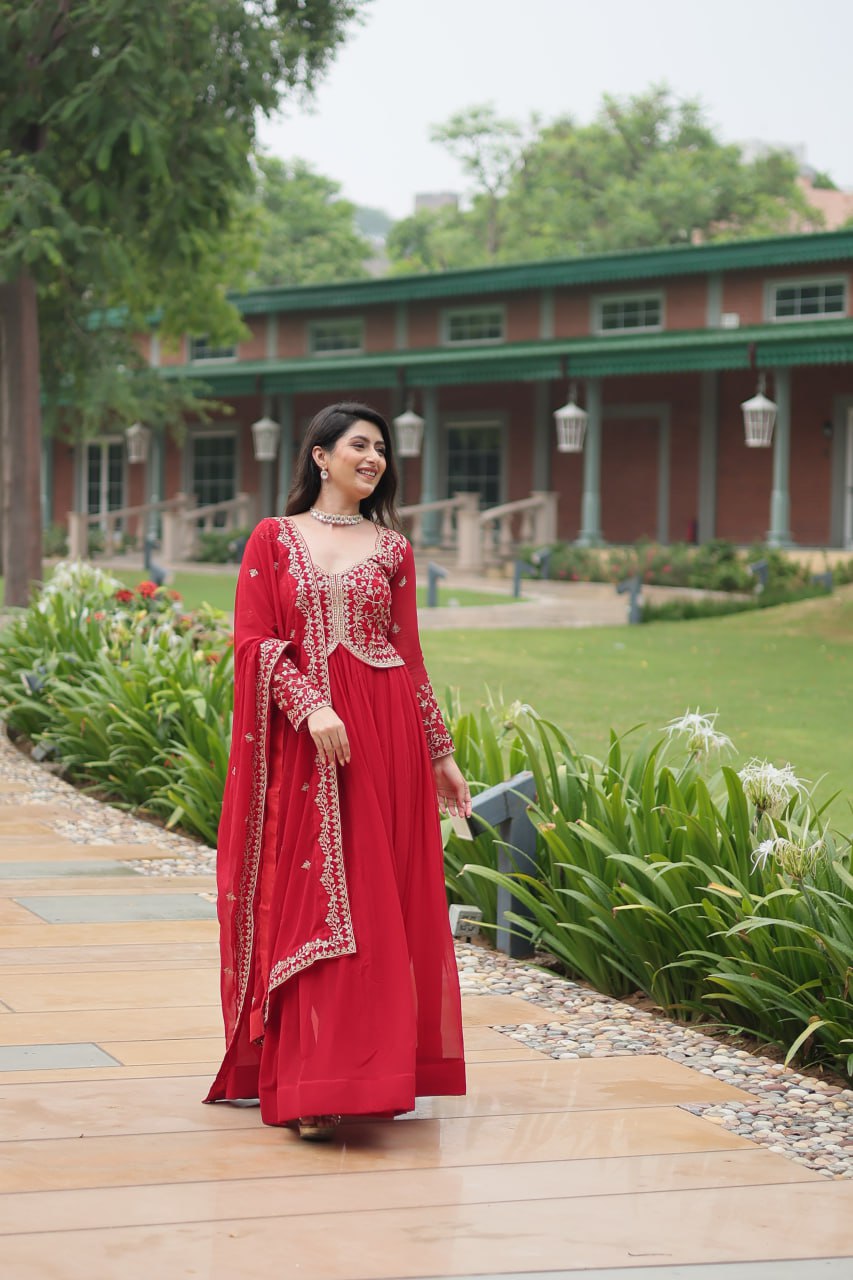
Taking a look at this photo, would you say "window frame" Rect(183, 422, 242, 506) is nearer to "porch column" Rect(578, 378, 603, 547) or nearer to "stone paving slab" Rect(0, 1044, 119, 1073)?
"porch column" Rect(578, 378, 603, 547)

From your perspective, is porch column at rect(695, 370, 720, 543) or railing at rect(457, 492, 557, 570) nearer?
railing at rect(457, 492, 557, 570)

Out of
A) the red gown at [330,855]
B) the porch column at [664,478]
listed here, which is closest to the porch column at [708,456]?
the porch column at [664,478]

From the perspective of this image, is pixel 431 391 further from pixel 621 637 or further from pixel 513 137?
pixel 513 137

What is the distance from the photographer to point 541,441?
29250 millimetres

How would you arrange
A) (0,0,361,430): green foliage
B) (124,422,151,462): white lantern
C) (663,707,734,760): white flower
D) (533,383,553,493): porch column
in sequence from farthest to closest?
(124,422,151,462): white lantern, (533,383,553,493): porch column, (0,0,361,430): green foliage, (663,707,734,760): white flower

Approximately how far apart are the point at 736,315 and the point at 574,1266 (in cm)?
2532

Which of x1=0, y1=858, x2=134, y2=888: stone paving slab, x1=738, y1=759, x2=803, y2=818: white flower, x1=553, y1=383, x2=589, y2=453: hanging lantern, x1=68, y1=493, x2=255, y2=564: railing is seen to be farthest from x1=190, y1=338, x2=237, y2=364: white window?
x1=738, y1=759, x2=803, y2=818: white flower

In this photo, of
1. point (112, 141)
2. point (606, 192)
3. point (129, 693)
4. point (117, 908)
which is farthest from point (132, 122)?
point (606, 192)

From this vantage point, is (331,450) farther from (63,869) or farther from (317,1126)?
(63,869)

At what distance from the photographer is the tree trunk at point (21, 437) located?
1677 cm

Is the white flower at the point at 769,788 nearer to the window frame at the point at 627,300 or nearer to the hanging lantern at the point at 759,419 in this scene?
the hanging lantern at the point at 759,419

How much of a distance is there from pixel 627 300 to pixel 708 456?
3.48 metres

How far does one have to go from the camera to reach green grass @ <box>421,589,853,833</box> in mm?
11195

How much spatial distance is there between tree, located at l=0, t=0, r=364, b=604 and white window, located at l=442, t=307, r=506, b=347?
34.8 ft
